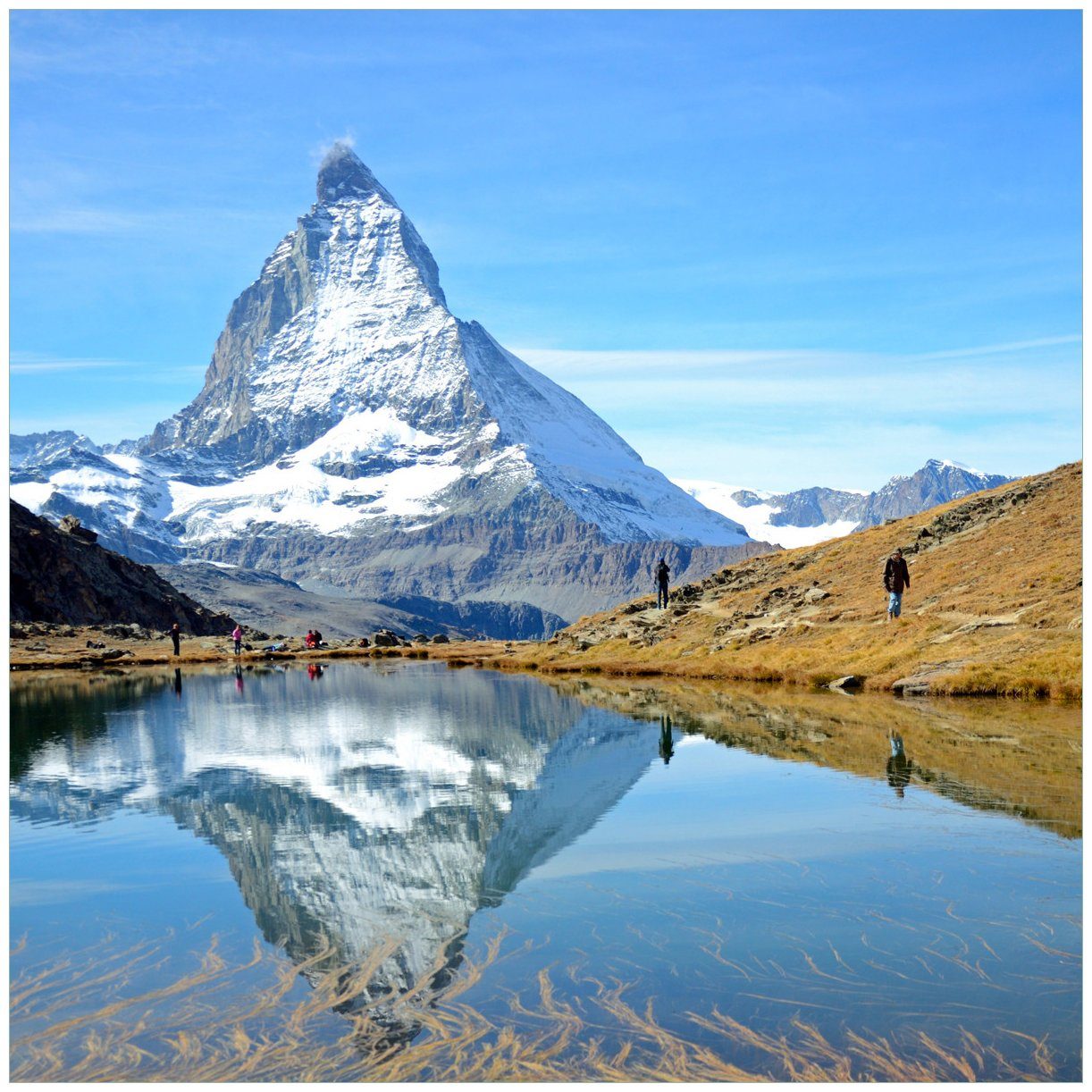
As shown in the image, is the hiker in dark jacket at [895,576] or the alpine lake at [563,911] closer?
the alpine lake at [563,911]

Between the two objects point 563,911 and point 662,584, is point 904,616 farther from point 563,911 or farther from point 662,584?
point 563,911

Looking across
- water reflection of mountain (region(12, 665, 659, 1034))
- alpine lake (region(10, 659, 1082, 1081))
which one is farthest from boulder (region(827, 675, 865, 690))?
alpine lake (region(10, 659, 1082, 1081))

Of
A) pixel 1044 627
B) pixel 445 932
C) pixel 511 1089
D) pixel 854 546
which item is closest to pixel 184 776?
pixel 445 932

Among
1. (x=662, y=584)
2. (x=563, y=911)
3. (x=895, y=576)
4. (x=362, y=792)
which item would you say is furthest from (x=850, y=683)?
(x=563, y=911)

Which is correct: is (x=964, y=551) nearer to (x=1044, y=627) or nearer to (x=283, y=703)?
(x=1044, y=627)

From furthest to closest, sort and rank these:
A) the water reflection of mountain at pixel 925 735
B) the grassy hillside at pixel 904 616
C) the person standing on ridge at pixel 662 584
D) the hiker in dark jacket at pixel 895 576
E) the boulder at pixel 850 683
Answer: the person standing on ridge at pixel 662 584
the hiker in dark jacket at pixel 895 576
the boulder at pixel 850 683
the grassy hillside at pixel 904 616
the water reflection of mountain at pixel 925 735

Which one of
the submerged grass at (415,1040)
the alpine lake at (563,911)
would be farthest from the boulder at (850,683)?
the submerged grass at (415,1040)

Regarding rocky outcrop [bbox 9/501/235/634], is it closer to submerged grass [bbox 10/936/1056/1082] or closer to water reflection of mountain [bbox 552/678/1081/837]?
water reflection of mountain [bbox 552/678/1081/837]

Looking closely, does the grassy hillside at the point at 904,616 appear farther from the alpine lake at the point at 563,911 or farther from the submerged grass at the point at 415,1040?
the submerged grass at the point at 415,1040
